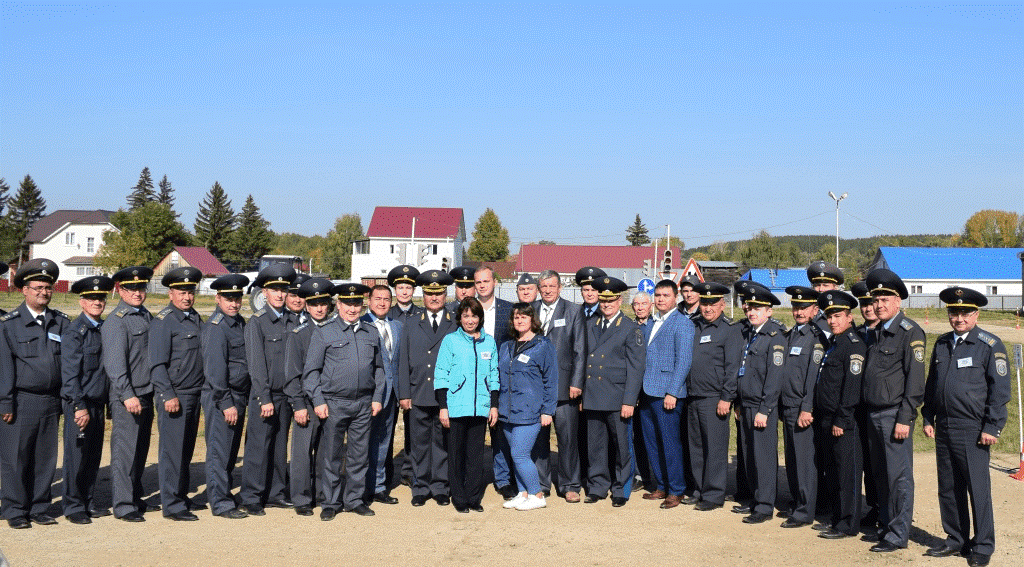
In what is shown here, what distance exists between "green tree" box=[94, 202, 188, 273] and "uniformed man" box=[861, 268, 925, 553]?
65.2 m

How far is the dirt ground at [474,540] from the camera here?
6.61 m

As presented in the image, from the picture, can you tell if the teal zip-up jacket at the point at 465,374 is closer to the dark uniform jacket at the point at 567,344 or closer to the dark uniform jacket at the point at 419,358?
the dark uniform jacket at the point at 419,358

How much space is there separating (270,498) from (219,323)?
1.83 meters

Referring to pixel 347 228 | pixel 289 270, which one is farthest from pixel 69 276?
pixel 289 270

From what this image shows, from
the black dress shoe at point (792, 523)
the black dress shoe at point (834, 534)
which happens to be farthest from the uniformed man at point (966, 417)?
the black dress shoe at point (792, 523)

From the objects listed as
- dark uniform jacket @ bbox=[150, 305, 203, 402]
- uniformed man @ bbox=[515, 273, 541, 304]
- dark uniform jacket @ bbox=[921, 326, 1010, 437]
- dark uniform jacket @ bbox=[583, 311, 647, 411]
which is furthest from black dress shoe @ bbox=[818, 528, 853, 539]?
dark uniform jacket @ bbox=[150, 305, 203, 402]

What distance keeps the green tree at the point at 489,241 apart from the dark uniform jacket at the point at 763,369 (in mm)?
89564

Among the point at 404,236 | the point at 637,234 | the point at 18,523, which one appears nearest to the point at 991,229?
the point at 637,234

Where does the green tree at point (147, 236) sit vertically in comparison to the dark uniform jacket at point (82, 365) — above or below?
above

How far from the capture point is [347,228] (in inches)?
3814

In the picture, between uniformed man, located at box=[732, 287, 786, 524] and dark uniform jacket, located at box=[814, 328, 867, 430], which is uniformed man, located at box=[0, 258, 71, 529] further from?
dark uniform jacket, located at box=[814, 328, 867, 430]

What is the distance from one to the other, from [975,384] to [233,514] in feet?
21.2

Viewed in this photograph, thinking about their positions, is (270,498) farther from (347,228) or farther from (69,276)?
(347,228)

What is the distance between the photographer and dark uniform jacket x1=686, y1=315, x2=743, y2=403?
324 inches
